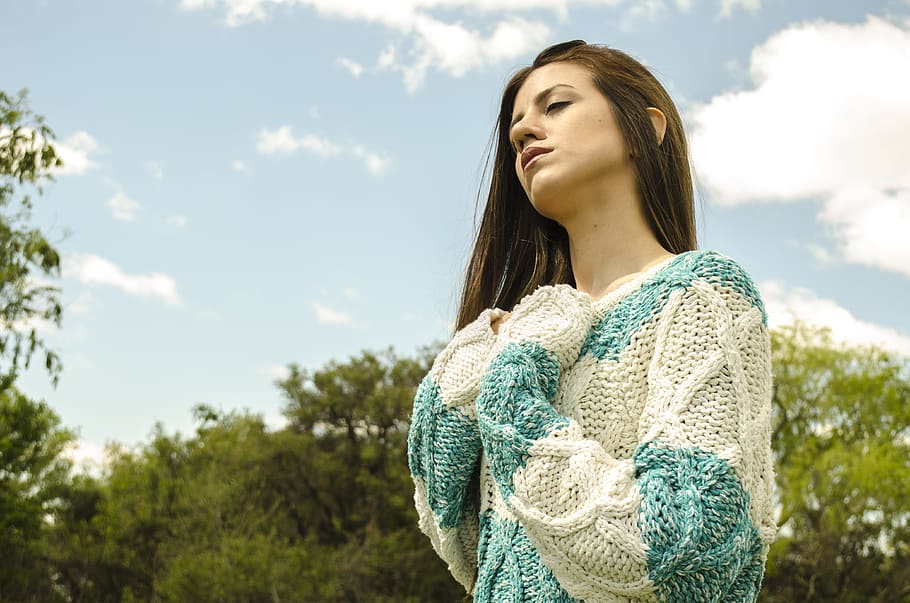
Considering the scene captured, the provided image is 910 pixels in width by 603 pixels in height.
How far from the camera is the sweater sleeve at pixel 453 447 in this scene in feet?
7.52

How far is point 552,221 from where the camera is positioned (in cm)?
284

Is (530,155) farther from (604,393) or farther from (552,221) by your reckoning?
(604,393)

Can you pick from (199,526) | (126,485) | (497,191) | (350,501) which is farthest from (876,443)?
(497,191)

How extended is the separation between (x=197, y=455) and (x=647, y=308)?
81.4ft

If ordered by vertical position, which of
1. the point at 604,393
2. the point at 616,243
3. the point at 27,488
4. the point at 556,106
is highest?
the point at 27,488

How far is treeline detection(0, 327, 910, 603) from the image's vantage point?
70.8ft

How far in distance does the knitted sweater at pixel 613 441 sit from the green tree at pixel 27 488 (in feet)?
58.3

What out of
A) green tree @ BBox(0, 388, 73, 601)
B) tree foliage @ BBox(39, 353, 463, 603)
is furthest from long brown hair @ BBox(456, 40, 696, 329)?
tree foliage @ BBox(39, 353, 463, 603)

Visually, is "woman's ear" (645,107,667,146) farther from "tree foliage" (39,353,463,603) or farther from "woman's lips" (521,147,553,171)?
"tree foliage" (39,353,463,603)

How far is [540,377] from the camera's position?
2119mm

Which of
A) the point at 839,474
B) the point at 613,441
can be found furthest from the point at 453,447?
the point at 839,474

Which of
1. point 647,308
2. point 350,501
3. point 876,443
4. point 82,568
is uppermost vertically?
point 876,443

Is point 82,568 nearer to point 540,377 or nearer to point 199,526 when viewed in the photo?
point 199,526

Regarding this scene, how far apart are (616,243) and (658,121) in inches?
14.7
